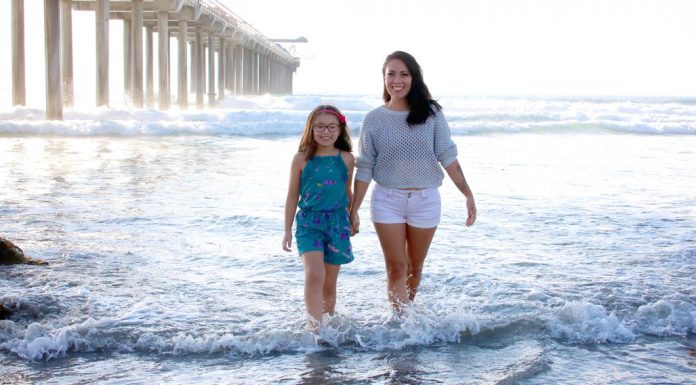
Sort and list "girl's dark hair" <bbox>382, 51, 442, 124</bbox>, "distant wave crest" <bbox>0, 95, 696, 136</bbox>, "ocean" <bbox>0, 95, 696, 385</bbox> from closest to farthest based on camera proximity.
Answer: "ocean" <bbox>0, 95, 696, 385</bbox>
"girl's dark hair" <bbox>382, 51, 442, 124</bbox>
"distant wave crest" <bbox>0, 95, 696, 136</bbox>

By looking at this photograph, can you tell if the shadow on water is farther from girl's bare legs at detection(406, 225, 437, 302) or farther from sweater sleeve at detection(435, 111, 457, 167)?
sweater sleeve at detection(435, 111, 457, 167)

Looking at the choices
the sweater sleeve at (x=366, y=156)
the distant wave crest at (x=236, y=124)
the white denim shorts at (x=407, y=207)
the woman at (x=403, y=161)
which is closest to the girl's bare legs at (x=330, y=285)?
the woman at (x=403, y=161)

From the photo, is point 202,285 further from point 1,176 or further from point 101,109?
point 101,109

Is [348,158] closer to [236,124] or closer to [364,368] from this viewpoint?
[364,368]

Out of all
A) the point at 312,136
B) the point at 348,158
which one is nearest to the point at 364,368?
the point at 348,158

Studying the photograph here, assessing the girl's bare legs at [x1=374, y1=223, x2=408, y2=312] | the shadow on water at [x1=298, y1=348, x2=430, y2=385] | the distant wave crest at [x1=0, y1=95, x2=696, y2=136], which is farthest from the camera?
the distant wave crest at [x1=0, y1=95, x2=696, y2=136]

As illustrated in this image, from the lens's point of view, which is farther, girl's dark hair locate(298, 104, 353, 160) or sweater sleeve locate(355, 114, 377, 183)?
sweater sleeve locate(355, 114, 377, 183)

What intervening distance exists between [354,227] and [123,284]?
1787mm

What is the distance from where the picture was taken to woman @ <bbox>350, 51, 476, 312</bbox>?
12.3 ft

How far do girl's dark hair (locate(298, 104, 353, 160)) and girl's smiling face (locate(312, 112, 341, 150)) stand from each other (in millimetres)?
23

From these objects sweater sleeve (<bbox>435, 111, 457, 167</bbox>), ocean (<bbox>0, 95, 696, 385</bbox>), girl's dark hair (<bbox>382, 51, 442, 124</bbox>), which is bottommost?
ocean (<bbox>0, 95, 696, 385</bbox>)

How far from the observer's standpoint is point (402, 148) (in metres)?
3.78

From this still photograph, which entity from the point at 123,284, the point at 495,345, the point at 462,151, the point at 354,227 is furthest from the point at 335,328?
the point at 462,151

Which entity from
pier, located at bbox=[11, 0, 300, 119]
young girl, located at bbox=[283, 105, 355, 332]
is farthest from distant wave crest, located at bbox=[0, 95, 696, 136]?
young girl, located at bbox=[283, 105, 355, 332]
